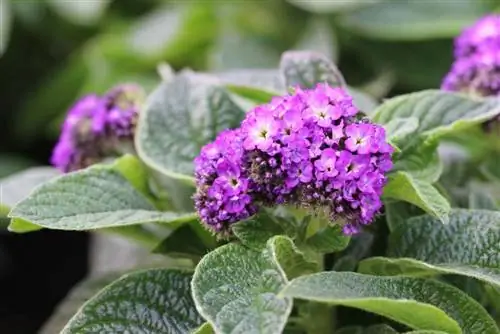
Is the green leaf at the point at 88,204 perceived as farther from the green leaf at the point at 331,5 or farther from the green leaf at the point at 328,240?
the green leaf at the point at 331,5

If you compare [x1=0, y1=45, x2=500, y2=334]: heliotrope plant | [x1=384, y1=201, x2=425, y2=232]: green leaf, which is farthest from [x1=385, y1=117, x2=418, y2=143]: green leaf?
[x1=384, y1=201, x2=425, y2=232]: green leaf

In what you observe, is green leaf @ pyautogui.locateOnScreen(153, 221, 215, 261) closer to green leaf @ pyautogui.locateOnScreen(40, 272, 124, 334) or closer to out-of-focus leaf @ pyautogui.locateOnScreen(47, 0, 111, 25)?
green leaf @ pyautogui.locateOnScreen(40, 272, 124, 334)

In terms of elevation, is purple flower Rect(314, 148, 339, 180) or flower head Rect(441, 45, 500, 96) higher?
flower head Rect(441, 45, 500, 96)

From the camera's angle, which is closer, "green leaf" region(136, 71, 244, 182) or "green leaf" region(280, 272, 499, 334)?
"green leaf" region(280, 272, 499, 334)

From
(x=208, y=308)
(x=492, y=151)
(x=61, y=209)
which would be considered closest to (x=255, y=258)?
(x=208, y=308)

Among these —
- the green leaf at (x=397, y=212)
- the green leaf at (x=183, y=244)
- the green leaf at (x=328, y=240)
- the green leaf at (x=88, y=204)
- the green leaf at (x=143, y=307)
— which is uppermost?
the green leaf at (x=88, y=204)

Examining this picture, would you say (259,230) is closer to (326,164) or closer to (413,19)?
(326,164)

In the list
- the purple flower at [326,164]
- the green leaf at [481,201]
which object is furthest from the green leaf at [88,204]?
the green leaf at [481,201]
